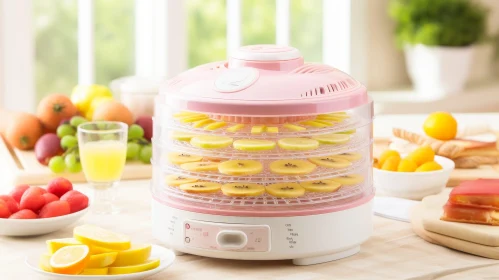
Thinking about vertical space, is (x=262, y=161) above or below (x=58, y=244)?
above

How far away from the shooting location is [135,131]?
2.31 metres

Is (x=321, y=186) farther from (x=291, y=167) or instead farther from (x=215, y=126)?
(x=215, y=126)

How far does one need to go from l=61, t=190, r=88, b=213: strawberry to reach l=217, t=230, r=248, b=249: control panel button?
363 mm

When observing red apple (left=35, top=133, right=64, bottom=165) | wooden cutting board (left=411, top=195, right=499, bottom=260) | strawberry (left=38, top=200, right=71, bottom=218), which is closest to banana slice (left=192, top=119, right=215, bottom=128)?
strawberry (left=38, top=200, right=71, bottom=218)

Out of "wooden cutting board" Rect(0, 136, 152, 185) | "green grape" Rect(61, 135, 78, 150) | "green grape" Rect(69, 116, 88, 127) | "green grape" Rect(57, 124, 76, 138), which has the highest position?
"green grape" Rect(69, 116, 88, 127)

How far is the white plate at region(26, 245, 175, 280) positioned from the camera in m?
1.42

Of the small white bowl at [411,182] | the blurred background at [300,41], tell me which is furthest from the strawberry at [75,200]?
the blurred background at [300,41]

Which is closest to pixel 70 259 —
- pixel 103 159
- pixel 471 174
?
pixel 103 159

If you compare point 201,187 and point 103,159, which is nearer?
point 201,187

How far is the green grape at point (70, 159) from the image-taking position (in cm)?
215

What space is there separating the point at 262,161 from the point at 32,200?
463mm

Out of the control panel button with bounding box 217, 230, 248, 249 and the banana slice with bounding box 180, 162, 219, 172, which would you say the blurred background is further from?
the control panel button with bounding box 217, 230, 248, 249

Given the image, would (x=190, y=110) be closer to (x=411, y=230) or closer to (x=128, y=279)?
(x=128, y=279)

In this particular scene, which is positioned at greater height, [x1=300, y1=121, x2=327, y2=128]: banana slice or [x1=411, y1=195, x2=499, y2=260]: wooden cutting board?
[x1=300, y1=121, x2=327, y2=128]: banana slice
